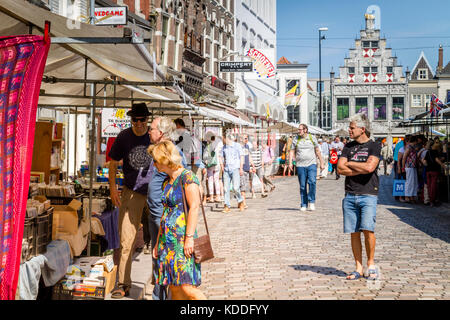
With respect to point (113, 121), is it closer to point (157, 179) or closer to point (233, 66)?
point (157, 179)

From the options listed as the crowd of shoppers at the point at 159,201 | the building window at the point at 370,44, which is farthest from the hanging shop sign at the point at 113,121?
the building window at the point at 370,44

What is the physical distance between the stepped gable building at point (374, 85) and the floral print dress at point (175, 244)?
208 feet

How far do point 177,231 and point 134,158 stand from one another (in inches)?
61.2

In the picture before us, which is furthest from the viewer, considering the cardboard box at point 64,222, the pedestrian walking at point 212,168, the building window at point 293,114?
the building window at point 293,114

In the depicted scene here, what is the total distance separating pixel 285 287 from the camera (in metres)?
6.03

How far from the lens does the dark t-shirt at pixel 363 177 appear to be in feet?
20.8

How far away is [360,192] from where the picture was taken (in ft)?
20.8

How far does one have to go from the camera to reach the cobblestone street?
588 cm

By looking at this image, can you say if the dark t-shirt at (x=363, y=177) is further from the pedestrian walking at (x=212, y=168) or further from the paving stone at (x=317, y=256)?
the pedestrian walking at (x=212, y=168)

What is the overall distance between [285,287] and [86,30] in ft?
11.3

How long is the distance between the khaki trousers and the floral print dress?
3.97 feet

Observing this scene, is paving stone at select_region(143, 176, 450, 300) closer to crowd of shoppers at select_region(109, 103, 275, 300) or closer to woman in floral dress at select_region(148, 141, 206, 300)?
crowd of shoppers at select_region(109, 103, 275, 300)

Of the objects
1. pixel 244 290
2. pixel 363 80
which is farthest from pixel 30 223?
pixel 363 80

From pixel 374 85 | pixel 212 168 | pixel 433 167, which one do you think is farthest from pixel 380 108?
pixel 212 168
